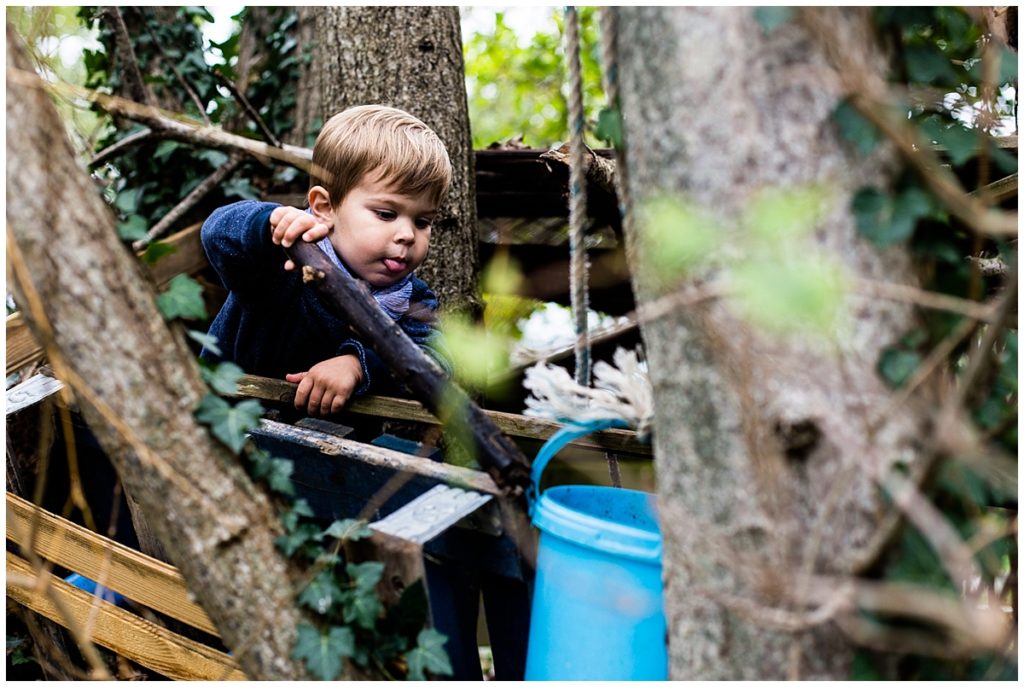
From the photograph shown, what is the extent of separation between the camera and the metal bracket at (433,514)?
5.21ft

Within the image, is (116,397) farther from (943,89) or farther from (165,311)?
(943,89)

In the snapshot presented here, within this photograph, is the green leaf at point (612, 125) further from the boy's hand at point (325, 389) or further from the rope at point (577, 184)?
the boy's hand at point (325, 389)

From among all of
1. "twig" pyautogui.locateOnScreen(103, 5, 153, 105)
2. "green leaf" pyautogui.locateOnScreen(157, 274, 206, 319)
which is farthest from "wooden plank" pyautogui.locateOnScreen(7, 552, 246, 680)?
"twig" pyautogui.locateOnScreen(103, 5, 153, 105)

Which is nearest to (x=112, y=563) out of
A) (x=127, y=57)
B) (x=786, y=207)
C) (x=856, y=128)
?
(x=786, y=207)

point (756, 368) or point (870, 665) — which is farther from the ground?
point (756, 368)

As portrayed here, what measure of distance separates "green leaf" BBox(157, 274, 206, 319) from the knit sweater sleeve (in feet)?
2.99

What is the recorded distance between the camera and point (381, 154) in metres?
2.53

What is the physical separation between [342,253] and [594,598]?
153 centimetres

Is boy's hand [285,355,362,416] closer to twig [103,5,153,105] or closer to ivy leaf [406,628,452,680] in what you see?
ivy leaf [406,628,452,680]

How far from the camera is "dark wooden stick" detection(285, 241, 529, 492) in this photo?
176 cm

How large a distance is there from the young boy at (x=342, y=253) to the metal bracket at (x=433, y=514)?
690 millimetres

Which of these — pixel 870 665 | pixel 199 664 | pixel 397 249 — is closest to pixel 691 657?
pixel 870 665

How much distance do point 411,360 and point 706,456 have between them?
2.80ft

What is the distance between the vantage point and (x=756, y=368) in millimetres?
1138
